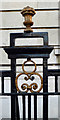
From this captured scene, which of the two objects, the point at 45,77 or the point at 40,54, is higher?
the point at 40,54

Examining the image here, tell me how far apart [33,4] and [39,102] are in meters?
2.11

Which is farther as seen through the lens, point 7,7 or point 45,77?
point 7,7

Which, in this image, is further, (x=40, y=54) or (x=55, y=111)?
(x=55, y=111)

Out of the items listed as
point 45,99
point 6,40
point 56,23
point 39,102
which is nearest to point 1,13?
point 6,40

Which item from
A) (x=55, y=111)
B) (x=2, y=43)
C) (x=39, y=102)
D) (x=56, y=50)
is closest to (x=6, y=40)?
(x=2, y=43)

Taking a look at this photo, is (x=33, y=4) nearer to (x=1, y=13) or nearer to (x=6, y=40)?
(x=1, y=13)

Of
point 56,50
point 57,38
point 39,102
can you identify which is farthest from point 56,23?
point 39,102

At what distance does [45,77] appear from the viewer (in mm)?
1436

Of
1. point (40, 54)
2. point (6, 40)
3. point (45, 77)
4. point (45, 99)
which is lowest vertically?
A: point (45, 99)

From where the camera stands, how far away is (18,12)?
3193mm

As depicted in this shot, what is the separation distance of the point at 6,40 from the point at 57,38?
3.68 ft

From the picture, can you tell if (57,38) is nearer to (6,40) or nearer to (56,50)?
(56,50)

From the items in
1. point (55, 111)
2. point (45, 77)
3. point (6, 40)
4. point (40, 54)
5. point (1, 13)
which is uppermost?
point (1, 13)

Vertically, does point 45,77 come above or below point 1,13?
below
